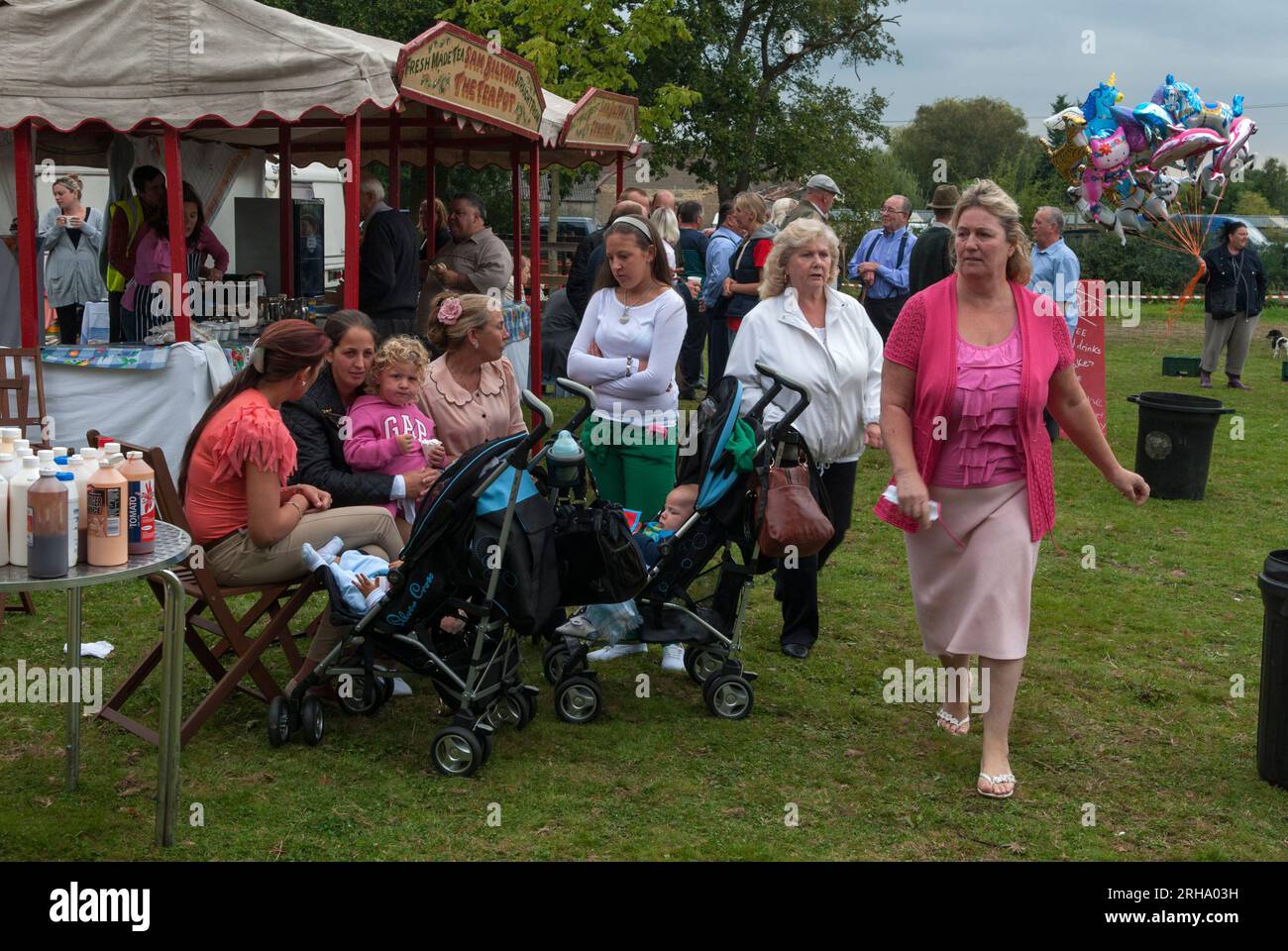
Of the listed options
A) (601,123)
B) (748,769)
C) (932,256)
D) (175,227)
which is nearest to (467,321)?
(748,769)

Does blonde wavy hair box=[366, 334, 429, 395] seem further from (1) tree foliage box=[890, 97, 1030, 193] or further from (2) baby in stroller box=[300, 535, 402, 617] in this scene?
(1) tree foliage box=[890, 97, 1030, 193]

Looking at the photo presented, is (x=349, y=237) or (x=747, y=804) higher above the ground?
(x=349, y=237)

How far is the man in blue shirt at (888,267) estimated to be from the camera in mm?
11727

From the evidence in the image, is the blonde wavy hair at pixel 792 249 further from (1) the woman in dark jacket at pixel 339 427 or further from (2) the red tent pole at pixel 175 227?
(2) the red tent pole at pixel 175 227

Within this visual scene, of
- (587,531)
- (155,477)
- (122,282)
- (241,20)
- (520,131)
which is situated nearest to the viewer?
(155,477)

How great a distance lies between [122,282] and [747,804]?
6.38 m

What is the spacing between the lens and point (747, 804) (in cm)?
453

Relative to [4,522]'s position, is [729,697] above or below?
below

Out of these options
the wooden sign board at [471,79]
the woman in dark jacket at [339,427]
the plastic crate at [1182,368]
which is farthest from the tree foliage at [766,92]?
the woman in dark jacket at [339,427]

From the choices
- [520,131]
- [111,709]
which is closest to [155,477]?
[111,709]

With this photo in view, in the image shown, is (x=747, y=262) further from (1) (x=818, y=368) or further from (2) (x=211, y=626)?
(2) (x=211, y=626)

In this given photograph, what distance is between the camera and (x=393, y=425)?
5.38 metres

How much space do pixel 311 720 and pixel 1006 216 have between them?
9.69 ft

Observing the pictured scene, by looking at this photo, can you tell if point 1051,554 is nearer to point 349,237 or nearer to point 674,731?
point 674,731
